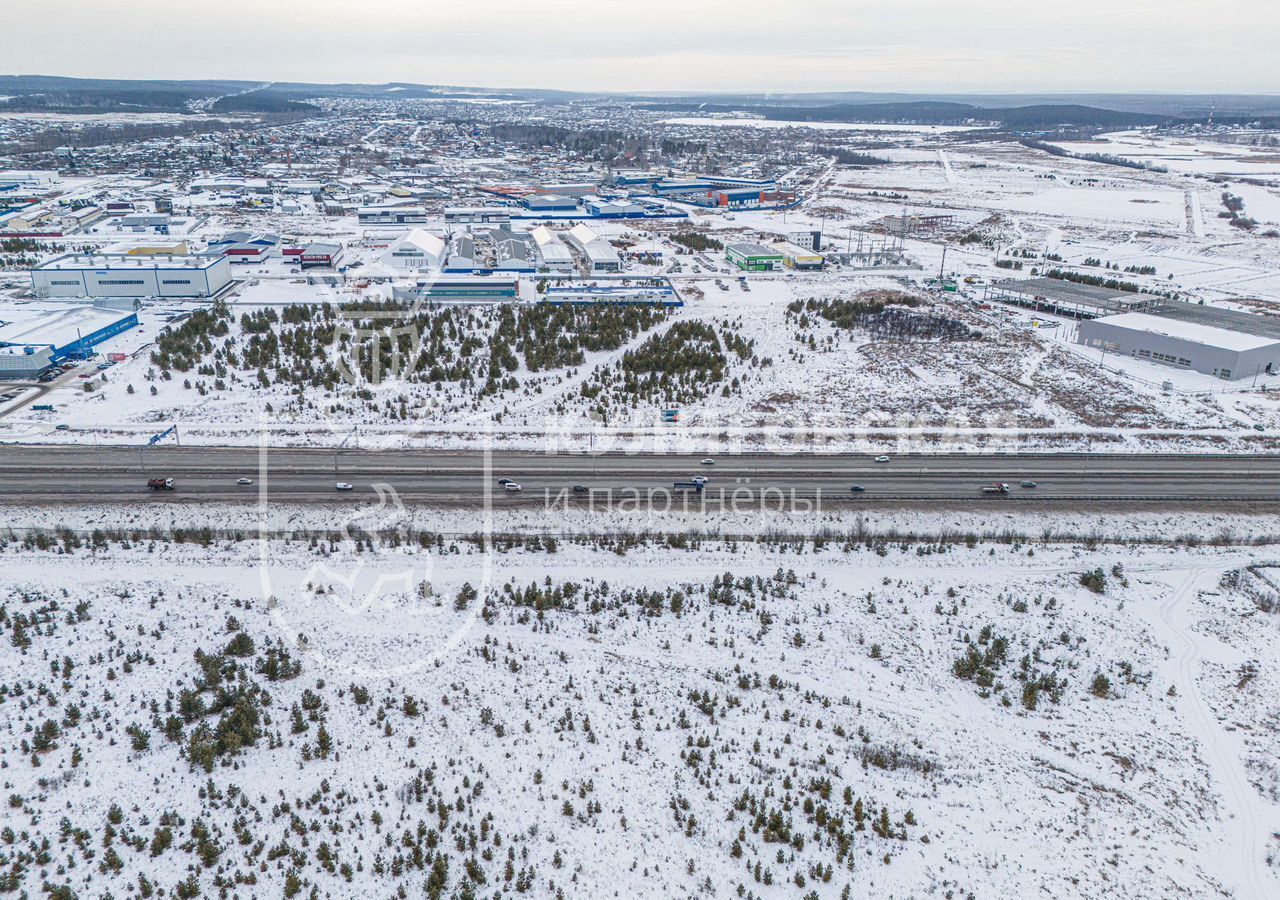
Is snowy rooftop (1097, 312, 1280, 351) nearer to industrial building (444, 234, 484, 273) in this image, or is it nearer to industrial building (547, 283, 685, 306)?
industrial building (547, 283, 685, 306)

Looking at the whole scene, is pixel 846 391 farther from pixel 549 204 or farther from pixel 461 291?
pixel 549 204

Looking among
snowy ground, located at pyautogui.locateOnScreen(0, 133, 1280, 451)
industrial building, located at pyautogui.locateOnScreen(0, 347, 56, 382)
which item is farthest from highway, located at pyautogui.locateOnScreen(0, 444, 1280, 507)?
industrial building, located at pyautogui.locateOnScreen(0, 347, 56, 382)

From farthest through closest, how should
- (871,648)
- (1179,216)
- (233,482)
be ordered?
(1179,216)
(233,482)
(871,648)

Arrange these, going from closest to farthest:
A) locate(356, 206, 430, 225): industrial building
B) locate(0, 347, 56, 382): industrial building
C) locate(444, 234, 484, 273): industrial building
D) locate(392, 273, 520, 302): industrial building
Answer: locate(0, 347, 56, 382): industrial building → locate(392, 273, 520, 302): industrial building → locate(444, 234, 484, 273): industrial building → locate(356, 206, 430, 225): industrial building

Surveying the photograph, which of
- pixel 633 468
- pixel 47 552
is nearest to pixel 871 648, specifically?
pixel 633 468

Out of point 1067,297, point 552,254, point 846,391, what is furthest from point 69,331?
point 1067,297

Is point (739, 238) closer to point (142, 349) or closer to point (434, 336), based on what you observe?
point (434, 336)
